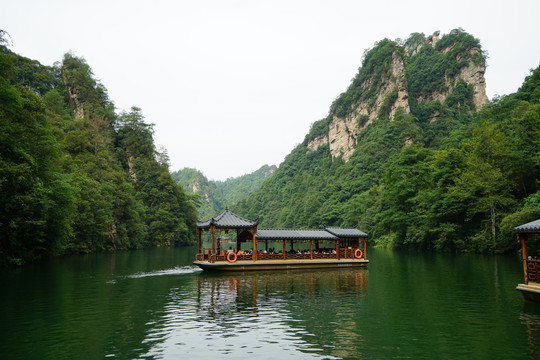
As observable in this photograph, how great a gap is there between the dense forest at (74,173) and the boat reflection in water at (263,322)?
1791 cm

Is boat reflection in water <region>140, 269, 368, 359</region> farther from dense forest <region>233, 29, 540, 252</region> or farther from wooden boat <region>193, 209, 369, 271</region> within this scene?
dense forest <region>233, 29, 540, 252</region>

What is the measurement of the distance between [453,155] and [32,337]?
2112 inches

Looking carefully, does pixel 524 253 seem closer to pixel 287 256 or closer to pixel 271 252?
pixel 287 256

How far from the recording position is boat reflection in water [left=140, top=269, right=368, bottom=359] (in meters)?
11.0

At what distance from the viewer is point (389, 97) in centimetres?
12150

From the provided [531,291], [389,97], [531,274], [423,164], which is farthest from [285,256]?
[389,97]

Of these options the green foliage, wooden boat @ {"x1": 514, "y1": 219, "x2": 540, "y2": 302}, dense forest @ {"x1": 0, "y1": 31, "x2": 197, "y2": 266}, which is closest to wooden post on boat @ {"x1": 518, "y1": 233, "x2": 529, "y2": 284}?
wooden boat @ {"x1": 514, "y1": 219, "x2": 540, "y2": 302}

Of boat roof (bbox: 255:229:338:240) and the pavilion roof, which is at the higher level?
the pavilion roof

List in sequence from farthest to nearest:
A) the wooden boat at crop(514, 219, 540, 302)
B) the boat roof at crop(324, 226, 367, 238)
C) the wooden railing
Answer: the boat roof at crop(324, 226, 367, 238) < the wooden railing < the wooden boat at crop(514, 219, 540, 302)

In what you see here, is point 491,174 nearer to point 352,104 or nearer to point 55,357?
point 55,357

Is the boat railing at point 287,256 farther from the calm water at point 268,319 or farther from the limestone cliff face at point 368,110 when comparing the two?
the limestone cliff face at point 368,110

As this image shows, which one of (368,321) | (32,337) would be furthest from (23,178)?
(368,321)

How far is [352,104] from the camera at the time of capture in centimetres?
14225

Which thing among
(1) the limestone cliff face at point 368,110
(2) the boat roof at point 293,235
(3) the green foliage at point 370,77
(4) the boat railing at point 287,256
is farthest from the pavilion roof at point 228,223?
(3) the green foliage at point 370,77
